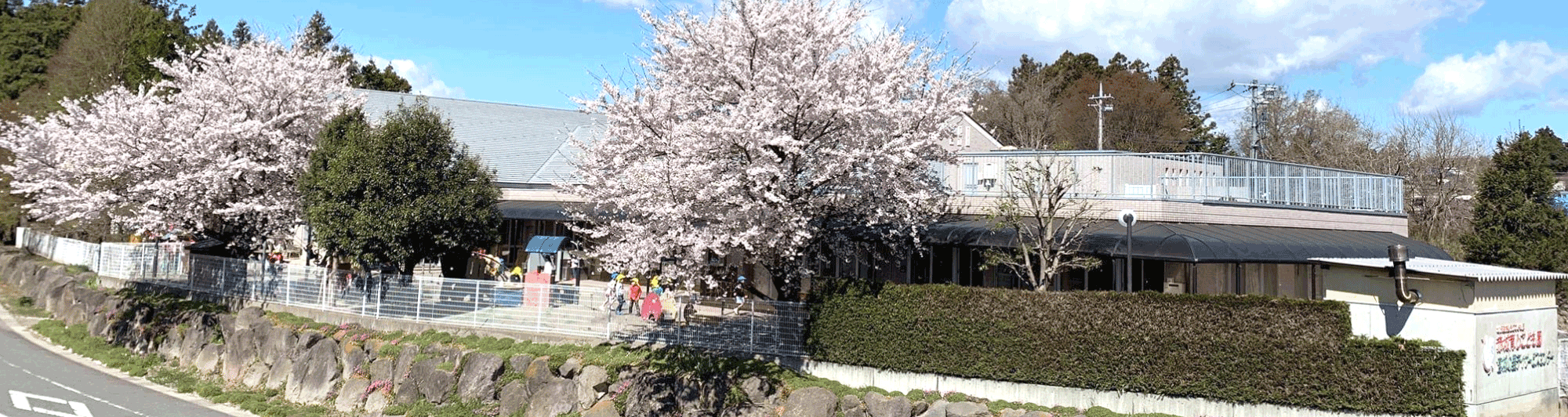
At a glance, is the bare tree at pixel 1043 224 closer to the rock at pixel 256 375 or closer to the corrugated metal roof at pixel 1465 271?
the corrugated metal roof at pixel 1465 271

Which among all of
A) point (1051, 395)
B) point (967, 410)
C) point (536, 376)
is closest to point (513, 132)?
point (536, 376)

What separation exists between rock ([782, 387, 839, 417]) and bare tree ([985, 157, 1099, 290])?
406cm

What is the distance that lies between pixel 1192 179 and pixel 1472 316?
877cm

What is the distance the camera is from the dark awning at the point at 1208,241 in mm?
18844

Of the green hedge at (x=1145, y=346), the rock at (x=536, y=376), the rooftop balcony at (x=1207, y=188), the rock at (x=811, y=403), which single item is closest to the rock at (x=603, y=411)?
the rock at (x=536, y=376)

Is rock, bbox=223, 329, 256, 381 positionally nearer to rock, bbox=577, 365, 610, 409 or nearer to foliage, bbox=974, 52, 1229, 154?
rock, bbox=577, 365, 610, 409

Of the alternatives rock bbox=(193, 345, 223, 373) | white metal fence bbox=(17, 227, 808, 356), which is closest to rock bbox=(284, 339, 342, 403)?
white metal fence bbox=(17, 227, 808, 356)

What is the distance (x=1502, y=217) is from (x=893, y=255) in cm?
1813

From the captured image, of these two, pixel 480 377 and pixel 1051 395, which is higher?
pixel 1051 395

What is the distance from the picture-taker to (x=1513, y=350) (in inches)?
563

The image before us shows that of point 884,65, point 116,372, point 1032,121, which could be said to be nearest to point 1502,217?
point 884,65

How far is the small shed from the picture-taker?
44.5 feet

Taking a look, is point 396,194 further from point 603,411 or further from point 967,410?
point 967,410

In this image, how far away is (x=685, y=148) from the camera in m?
17.2
